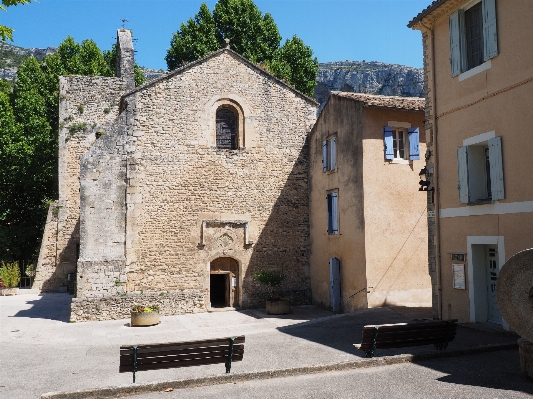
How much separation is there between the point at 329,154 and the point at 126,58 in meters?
12.8

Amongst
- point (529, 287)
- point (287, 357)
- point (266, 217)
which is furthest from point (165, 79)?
point (529, 287)

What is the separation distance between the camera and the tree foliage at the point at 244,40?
30.4m

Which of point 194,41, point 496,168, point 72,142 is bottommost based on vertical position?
point 496,168

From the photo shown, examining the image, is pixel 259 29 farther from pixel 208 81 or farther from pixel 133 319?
pixel 133 319

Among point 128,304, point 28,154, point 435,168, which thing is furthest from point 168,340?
point 28,154

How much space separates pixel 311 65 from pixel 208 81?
1541cm

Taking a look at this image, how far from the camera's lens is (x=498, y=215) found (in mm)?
9891

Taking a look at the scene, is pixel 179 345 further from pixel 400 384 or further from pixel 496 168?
pixel 496 168

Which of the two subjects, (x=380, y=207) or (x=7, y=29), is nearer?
(x=7, y=29)

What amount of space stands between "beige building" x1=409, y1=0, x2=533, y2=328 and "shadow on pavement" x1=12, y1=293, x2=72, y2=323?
1186 cm

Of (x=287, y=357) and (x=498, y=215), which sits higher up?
(x=498, y=215)

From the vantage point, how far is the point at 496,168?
988 centimetres

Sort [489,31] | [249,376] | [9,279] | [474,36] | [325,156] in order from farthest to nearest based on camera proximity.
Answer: [9,279] < [325,156] < [474,36] < [489,31] < [249,376]

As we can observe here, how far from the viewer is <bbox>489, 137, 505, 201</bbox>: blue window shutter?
9.77 m
